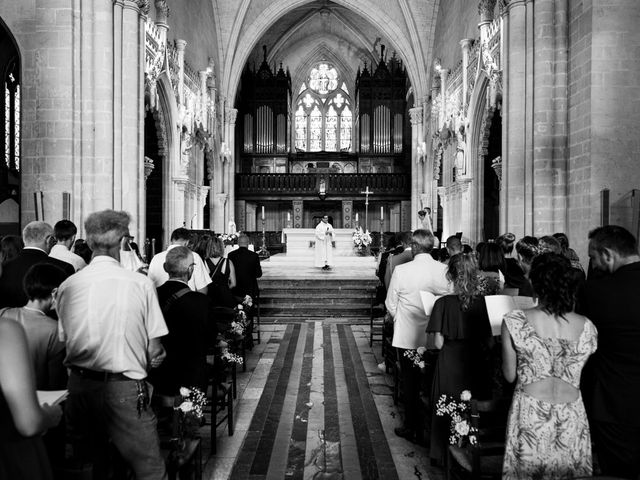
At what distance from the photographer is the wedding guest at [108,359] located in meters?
2.72

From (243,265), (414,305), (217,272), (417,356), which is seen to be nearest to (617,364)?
(417,356)

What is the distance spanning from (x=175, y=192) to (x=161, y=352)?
15337mm

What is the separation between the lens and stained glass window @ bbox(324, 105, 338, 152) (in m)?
31.8

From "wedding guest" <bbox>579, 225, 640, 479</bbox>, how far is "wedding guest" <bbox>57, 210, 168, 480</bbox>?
2489mm

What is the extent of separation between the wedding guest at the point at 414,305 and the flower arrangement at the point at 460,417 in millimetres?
1160

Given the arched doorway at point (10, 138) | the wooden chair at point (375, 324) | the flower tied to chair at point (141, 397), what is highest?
the arched doorway at point (10, 138)

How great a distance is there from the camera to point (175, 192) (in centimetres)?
1766

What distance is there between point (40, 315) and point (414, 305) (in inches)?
125

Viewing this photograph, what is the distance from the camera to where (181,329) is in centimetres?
387

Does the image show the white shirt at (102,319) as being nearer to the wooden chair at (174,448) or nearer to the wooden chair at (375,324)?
the wooden chair at (174,448)

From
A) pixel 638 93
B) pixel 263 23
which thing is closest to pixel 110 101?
pixel 638 93

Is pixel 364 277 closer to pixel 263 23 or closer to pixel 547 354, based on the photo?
pixel 547 354

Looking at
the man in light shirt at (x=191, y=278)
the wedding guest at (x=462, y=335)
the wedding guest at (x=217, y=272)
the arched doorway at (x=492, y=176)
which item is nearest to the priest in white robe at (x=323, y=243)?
the arched doorway at (x=492, y=176)

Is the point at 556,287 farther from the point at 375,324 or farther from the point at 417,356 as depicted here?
the point at 375,324
